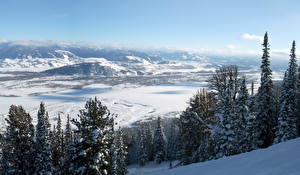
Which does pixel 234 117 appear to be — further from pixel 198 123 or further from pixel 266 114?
pixel 266 114

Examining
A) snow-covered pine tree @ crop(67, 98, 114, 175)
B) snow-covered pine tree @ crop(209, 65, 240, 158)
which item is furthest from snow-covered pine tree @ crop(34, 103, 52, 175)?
snow-covered pine tree @ crop(209, 65, 240, 158)

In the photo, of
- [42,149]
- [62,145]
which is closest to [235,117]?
[42,149]

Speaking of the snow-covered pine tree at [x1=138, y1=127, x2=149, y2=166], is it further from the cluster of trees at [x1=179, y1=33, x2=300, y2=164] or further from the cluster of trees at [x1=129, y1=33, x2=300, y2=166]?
the cluster of trees at [x1=129, y1=33, x2=300, y2=166]

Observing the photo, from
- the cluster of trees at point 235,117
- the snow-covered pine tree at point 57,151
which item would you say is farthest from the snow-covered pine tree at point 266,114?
the snow-covered pine tree at point 57,151

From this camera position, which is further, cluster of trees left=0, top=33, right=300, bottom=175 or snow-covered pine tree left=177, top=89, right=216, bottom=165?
snow-covered pine tree left=177, top=89, right=216, bottom=165

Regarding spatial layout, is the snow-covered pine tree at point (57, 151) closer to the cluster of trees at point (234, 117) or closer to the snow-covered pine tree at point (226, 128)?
the cluster of trees at point (234, 117)

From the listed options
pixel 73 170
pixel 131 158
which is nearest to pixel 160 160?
pixel 131 158

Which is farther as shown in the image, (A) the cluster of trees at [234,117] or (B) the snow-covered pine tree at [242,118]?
(B) the snow-covered pine tree at [242,118]
